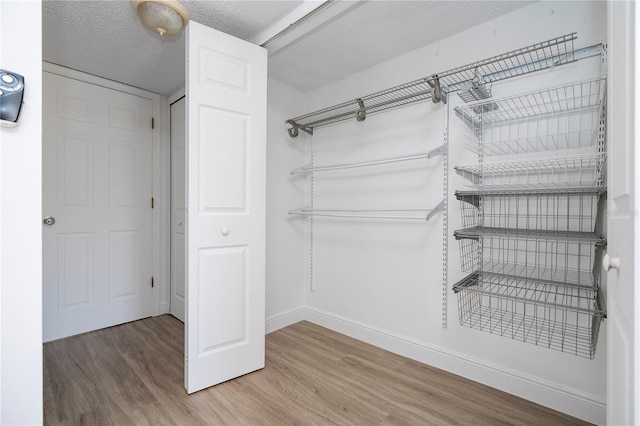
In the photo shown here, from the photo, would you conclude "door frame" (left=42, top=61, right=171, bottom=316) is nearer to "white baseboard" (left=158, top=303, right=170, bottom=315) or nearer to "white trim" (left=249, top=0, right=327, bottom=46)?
"white baseboard" (left=158, top=303, right=170, bottom=315)

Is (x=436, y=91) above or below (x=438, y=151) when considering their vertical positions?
above

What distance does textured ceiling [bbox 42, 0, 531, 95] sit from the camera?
165cm

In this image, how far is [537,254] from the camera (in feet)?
5.32

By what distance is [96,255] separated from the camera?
256 cm

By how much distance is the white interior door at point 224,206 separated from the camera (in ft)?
5.54

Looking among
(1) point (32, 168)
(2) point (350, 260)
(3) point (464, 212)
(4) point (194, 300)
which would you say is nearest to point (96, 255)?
(4) point (194, 300)

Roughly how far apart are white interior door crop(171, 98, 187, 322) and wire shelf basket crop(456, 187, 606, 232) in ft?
7.99

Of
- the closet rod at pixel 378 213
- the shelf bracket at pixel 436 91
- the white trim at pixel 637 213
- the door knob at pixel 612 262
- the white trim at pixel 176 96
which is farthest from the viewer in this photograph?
the white trim at pixel 176 96

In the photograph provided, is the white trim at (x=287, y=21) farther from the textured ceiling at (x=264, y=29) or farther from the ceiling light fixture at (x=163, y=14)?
the ceiling light fixture at (x=163, y=14)

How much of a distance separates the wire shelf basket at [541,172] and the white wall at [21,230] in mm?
1833

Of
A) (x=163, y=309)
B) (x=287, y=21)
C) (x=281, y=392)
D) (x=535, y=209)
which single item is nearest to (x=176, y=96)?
(x=287, y=21)

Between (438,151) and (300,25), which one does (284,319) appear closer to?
(438,151)

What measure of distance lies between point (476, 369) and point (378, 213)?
119 centimetres

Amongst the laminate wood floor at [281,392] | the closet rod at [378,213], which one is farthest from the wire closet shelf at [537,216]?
the laminate wood floor at [281,392]
